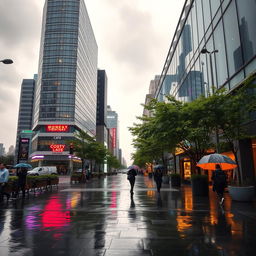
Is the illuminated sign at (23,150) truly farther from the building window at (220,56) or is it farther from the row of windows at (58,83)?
the row of windows at (58,83)

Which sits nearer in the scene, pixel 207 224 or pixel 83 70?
pixel 207 224

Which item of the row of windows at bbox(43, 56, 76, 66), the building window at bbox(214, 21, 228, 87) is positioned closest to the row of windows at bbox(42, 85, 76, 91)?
the row of windows at bbox(43, 56, 76, 66)

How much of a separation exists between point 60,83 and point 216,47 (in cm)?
8277

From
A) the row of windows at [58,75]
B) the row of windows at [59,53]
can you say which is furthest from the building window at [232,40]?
the row of windows at [59,53]

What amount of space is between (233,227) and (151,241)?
9.64 ft

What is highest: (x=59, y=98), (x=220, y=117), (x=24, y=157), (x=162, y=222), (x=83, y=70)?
(x=83, y=70)

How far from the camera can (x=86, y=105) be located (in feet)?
372

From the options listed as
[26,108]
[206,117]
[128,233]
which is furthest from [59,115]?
[26,108]

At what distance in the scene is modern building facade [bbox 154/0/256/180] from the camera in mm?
15523

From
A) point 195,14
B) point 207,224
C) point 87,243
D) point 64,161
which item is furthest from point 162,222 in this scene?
point 64,161

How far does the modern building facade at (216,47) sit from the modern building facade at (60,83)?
6708 cm

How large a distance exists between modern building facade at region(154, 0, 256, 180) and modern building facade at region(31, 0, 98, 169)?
220ft

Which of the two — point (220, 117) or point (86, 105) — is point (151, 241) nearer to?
point (220, 117)

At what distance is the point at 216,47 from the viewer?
20.2 meters
